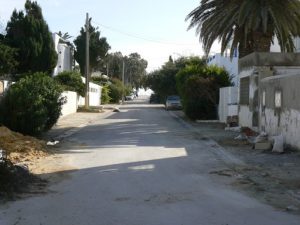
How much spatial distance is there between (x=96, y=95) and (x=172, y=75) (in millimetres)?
9723

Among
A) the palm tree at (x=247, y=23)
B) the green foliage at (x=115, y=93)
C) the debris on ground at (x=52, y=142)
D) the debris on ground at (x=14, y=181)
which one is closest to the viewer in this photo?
the debris on ground at (x=14, y=181)

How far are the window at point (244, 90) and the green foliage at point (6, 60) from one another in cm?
1578

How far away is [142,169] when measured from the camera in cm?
1270

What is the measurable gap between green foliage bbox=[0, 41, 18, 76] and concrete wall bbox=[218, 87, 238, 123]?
1385cm

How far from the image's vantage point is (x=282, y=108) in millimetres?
17844

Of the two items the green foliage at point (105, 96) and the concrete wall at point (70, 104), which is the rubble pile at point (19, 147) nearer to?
the concrete wall at point (70, 104)

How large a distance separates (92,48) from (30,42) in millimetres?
30599

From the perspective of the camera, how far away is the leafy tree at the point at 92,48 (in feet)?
229

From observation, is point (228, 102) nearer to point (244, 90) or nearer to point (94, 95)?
point (244, 90)

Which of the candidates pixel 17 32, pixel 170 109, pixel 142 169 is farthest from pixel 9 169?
pixel 170 109

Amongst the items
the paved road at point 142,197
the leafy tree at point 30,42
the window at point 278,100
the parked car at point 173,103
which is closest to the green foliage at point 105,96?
the parked car at point 173,103

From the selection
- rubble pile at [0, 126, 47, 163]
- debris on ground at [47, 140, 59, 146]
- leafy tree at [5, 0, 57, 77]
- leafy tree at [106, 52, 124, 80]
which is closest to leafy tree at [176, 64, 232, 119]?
leafy tree at [5, 0, 57, 77]

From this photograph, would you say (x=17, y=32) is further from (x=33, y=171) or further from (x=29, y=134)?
(x=33, y=171)

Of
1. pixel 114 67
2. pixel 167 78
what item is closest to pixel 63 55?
pixel 167 78
